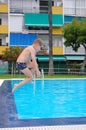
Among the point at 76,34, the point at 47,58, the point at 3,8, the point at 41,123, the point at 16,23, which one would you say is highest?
the point at 3,8

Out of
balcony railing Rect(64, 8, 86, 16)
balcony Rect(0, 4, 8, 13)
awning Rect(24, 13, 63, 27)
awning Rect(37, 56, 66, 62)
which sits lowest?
awning Rect(37, 56, 66, 62)

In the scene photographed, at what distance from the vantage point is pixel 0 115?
730 centimetres

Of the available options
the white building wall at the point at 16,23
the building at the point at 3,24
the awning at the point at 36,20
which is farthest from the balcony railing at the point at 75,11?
the building at the point at 3,24

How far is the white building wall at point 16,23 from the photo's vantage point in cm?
4784

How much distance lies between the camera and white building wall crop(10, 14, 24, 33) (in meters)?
47.8

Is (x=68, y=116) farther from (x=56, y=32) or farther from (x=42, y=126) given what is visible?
(x=56, y=32)

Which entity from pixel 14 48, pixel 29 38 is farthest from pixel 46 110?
pixel 29 38

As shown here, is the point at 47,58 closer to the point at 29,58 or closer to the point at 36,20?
the point at 36,20

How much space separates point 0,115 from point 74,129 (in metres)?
2.27

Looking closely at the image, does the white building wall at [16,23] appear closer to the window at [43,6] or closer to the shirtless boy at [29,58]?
the window at [43,6]

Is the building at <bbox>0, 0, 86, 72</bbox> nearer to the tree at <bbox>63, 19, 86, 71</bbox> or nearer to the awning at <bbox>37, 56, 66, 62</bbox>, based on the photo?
the awning at <bbox>37, 56, 66, 62</bbox>

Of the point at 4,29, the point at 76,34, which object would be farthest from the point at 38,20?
the point at 76,34

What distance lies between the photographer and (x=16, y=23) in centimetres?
4803

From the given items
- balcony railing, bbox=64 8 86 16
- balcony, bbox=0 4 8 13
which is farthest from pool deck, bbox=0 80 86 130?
balcony railing, bbox=64 8 86 16
